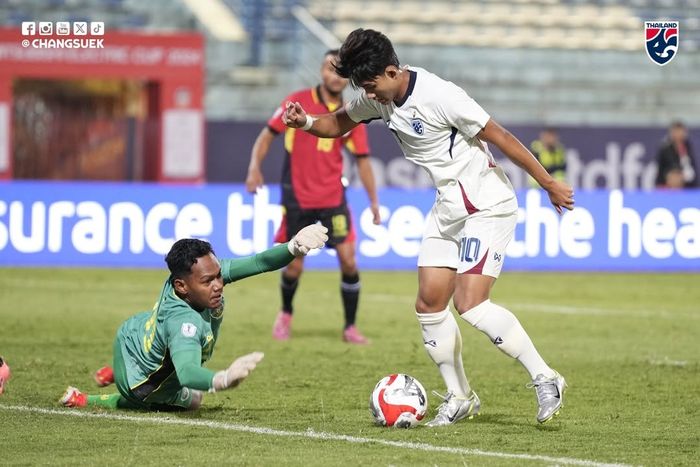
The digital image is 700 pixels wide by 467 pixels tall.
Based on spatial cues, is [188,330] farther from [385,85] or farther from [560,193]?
[560,193]

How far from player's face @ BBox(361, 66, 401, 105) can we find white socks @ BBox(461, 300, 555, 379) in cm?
114

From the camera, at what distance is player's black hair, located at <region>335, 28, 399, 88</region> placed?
644 cm

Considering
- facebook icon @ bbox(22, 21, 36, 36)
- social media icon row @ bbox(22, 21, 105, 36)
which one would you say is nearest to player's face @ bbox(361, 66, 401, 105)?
social media icon row @ bbox(22, 21, 105, 36)

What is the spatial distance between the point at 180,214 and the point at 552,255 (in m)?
5.04

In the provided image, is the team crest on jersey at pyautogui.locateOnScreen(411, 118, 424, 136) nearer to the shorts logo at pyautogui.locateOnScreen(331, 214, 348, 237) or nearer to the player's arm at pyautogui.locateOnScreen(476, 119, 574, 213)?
the player's arm at pyautogui.locateOnScreen(476, 119, 574, 213)

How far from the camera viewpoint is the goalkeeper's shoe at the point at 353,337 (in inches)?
427

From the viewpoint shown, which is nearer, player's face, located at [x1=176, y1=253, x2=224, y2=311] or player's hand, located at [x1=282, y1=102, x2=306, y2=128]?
player's face, located at [x1=176, y1=253, x2=224, y2=311]

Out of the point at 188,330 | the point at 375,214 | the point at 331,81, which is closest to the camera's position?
the point at 188,330

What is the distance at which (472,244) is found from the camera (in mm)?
6664

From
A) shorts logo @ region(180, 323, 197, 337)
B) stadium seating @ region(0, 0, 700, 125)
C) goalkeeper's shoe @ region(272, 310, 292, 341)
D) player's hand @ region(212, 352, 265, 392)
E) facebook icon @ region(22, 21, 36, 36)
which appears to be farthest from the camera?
stadium seating @ region(0, 0, 700, 125)

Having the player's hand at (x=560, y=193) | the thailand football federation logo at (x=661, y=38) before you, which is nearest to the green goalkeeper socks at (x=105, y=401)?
the player's hand at (x=560, y=193)

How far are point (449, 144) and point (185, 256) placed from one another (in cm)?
143

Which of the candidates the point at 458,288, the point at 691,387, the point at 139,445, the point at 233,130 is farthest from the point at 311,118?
the point at 233,130

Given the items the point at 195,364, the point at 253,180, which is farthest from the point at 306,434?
the point at 253,180
